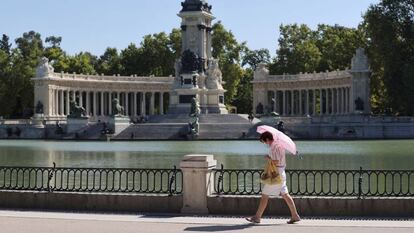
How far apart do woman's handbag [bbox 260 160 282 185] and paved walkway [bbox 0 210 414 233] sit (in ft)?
3.22

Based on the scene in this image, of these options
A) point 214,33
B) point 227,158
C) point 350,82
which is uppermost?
point 214,33

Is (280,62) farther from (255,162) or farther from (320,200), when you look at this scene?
(320,200)

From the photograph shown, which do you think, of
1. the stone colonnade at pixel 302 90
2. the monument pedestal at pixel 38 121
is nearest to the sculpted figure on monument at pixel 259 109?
the stone colonnade at pixel 302 90

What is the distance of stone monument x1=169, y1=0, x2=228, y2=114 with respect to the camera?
307 feet

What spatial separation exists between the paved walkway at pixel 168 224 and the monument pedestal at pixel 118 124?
62227 millimetres

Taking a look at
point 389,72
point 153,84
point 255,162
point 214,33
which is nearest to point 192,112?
point 389,72

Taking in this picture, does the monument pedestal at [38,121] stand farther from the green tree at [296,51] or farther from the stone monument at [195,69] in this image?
the green tree at [296,51]

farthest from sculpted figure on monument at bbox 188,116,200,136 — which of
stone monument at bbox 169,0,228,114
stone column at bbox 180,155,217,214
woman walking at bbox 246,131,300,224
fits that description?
woman walking at bbox 246,131,300,224

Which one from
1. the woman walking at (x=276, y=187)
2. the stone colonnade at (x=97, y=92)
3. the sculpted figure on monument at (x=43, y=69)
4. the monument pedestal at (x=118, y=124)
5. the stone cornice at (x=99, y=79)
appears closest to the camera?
the woman walking at (x=276, y=187)

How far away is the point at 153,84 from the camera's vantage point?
11712cm

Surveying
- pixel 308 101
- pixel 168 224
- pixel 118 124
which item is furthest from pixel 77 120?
pixel 168 224

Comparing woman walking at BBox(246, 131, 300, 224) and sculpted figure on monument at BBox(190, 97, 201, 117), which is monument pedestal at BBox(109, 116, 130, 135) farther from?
woman walking at BBox(246, 131, 300, 224)

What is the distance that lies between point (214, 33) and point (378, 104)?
30.9 meters

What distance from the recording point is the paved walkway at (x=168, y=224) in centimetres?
1569
